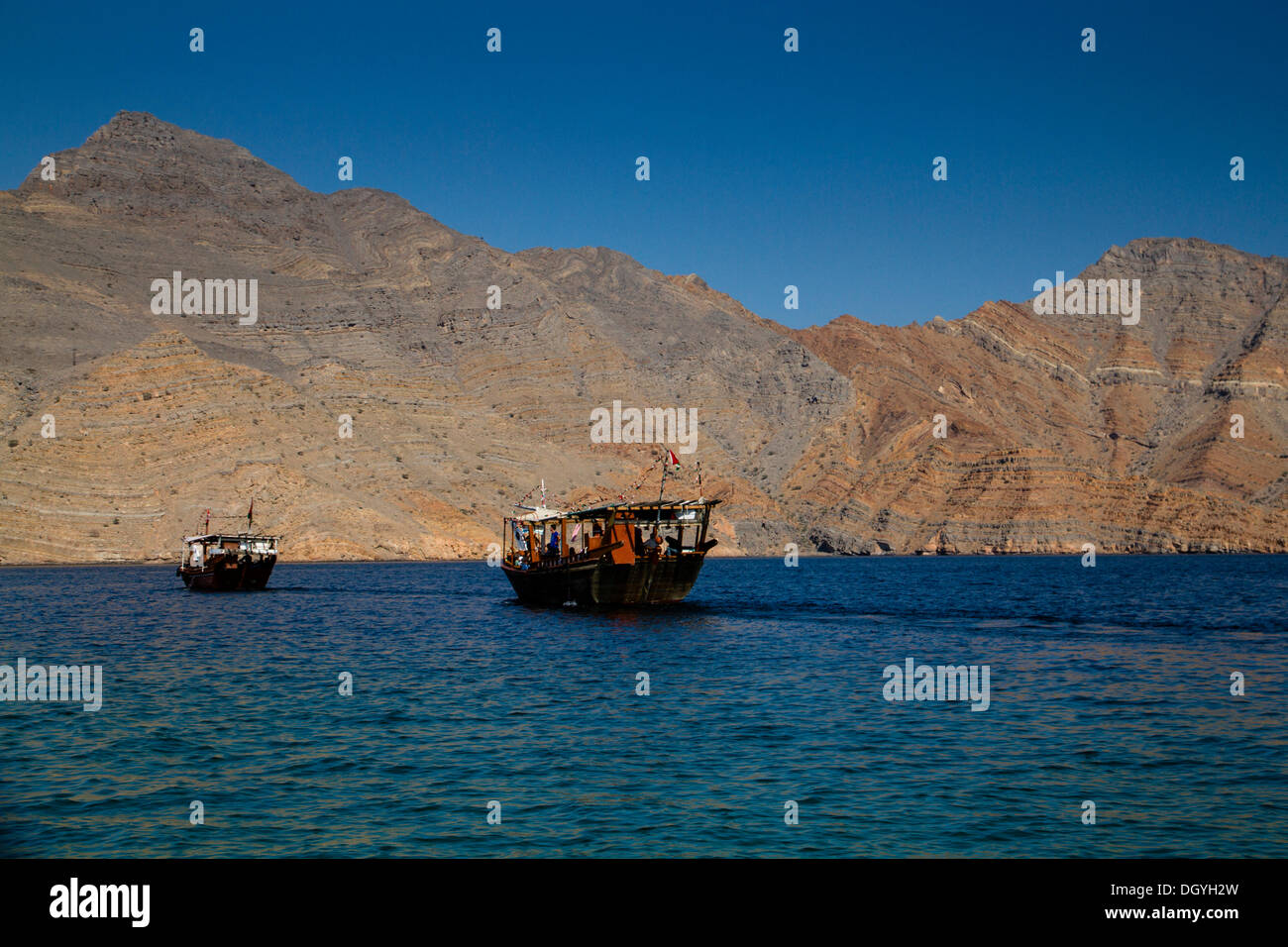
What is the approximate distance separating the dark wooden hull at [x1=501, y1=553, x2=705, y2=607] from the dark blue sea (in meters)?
13.9

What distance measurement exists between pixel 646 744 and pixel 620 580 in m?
44.0

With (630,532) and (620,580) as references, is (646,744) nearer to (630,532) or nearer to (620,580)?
(630,532)

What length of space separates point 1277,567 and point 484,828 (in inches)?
5566

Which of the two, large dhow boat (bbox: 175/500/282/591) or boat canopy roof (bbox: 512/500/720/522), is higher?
boat canopy roof (bbox: 512/500/720/522)

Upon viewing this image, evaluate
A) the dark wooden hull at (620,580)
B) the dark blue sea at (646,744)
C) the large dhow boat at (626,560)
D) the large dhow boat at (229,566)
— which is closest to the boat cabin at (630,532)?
the large dhow boat at (626,560)

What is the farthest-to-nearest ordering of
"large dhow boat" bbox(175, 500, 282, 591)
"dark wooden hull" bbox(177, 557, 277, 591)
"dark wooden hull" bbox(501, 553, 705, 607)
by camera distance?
"large dhow boat" bbox(175, 500, 282, 591), "dark wooden hull" bbox(177, 557, 277, 591), "dark wooden hull" bbox(501, 553, 705, 607)

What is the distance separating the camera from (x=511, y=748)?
23.5 metres

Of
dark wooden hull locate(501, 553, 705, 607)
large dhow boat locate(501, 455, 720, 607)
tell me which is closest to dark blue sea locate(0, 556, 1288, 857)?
dark wooden hull locate(501, 553, 705, 607)

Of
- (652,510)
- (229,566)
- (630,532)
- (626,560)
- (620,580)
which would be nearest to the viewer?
(626,560)

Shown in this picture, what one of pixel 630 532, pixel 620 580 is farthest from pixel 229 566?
pixel 630 532

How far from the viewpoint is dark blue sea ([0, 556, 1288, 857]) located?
16.9m

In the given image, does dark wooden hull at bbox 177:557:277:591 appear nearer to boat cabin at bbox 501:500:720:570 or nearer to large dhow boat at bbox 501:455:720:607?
boat cabin at bbox 501:500:720:570

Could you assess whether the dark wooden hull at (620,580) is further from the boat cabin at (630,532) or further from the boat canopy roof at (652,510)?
the boat canopy roof at (652,510)

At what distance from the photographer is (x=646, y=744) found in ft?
79.6
